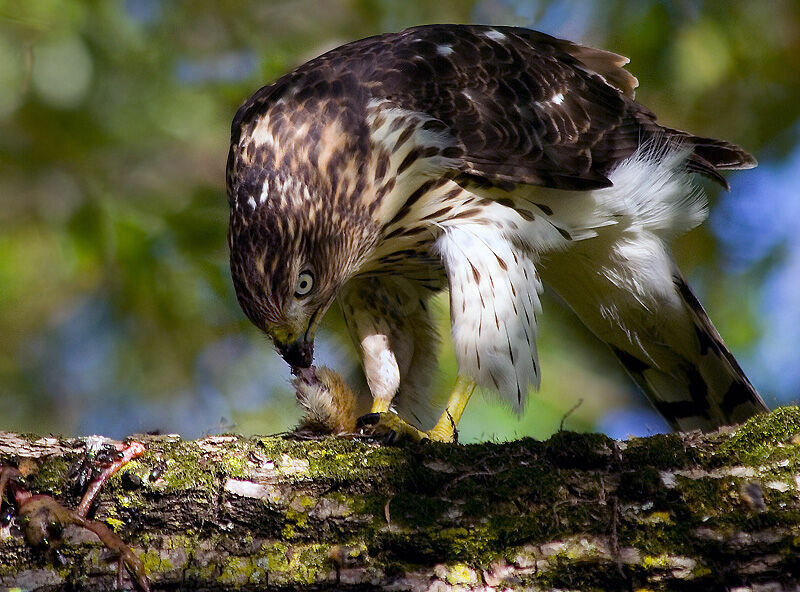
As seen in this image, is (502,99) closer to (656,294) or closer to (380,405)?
(656,294)

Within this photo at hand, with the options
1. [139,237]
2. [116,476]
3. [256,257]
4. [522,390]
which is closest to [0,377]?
[139,237]

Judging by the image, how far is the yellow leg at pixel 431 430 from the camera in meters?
3.56

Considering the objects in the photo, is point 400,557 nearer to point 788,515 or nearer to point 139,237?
point 788,515

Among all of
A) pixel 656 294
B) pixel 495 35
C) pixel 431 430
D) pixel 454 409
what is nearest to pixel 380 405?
pixel 431 430

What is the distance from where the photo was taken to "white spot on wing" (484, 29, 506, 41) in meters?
4.71

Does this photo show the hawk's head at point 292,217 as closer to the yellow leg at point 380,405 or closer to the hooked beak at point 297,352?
the hooked beak at point 297,352

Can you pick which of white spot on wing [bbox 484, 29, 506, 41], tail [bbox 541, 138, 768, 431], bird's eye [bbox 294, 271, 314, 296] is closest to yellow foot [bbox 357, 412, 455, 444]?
bird's eye [bbox 294, 271, 314, 296]

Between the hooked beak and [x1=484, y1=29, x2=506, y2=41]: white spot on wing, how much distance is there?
1955 millimetres

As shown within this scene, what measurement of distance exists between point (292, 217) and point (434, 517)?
1.55m

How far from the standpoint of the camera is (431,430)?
4.02 metres

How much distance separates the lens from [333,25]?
5.28 m

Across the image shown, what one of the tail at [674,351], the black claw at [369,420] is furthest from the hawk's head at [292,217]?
the tail at [674,351]

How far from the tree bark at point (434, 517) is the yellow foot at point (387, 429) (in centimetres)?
48

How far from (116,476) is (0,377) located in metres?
2.83
